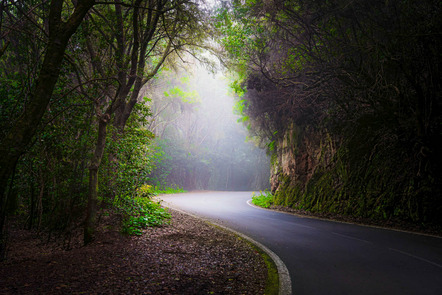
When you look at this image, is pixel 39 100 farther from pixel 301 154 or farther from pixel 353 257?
pixel 301 154

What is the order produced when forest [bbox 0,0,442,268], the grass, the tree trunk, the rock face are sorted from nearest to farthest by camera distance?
the grass < forest [bbox 0,0,442,268] < the tree trunk < the rock face

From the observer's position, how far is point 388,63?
1080 cm

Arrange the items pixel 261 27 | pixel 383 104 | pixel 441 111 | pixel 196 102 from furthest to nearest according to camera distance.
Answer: pixel 196 102, pixel 261 27, pixel 383 104, pixel 441 111

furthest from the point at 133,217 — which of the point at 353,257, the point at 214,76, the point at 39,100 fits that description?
the point at 214,76

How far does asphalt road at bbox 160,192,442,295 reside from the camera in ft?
15.7

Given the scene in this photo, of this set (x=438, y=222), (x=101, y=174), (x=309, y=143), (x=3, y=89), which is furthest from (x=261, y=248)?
(x=309, y=143)

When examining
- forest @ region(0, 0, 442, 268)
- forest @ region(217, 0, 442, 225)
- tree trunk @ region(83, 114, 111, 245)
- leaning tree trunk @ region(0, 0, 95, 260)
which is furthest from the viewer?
forest @ region(217, 0, 442, 225)

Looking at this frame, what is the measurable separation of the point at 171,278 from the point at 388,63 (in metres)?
11.0

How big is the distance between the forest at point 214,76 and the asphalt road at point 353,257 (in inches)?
113

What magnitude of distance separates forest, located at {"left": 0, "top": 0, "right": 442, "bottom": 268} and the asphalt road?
2879 mm

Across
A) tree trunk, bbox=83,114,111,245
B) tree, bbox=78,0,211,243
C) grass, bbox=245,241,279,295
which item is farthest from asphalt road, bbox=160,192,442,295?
tree, bbox=78,0,211,243

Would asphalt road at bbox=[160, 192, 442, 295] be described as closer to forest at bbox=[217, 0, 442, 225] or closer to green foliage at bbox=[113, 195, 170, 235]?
forest at bbox=[217, 0, 442, 225]

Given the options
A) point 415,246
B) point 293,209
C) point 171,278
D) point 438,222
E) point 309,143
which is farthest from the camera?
point 309,143

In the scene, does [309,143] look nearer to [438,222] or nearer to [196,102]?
[438,222]
